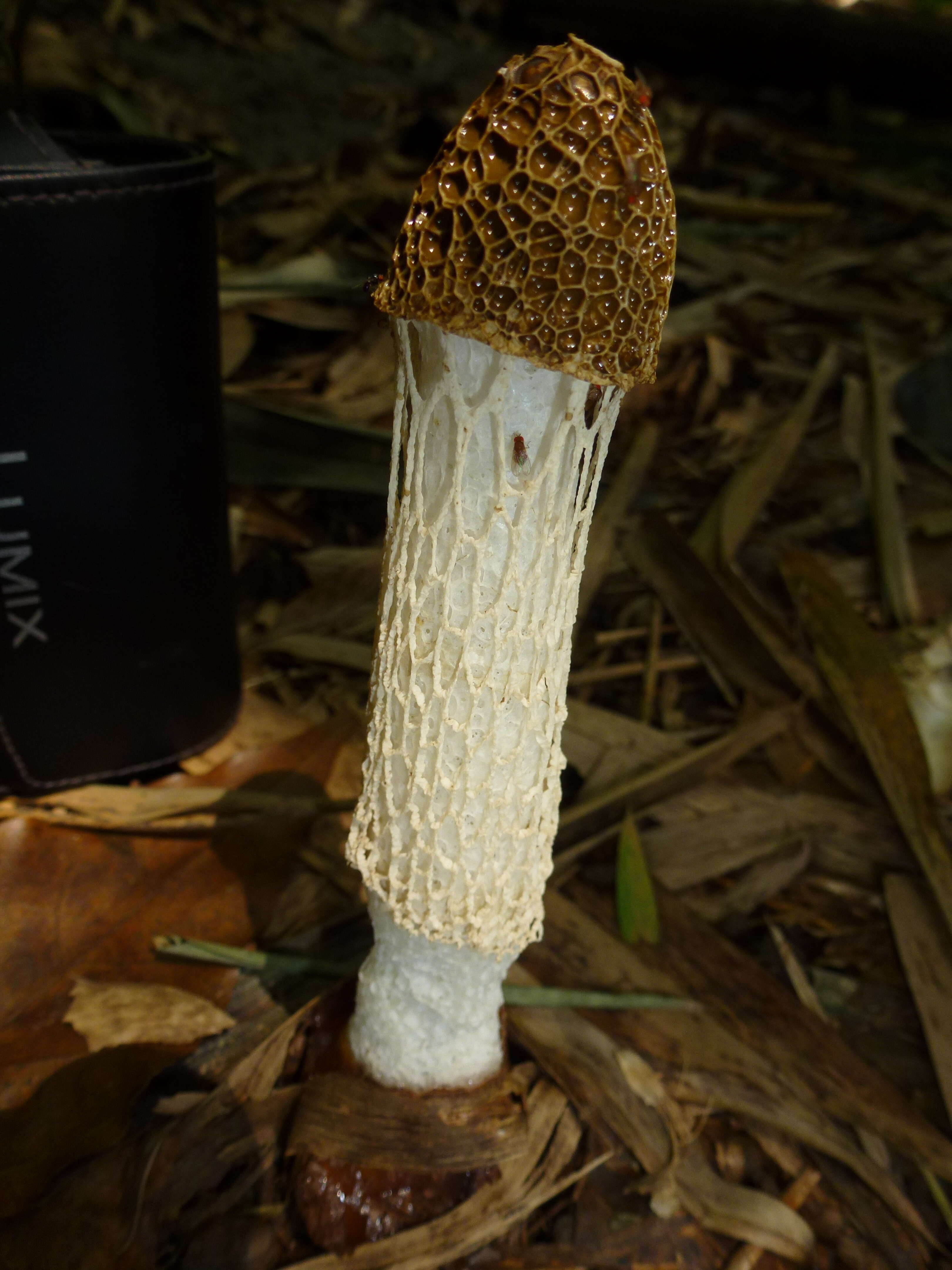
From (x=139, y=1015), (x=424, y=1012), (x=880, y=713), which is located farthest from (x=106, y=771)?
(x=880, y=713)

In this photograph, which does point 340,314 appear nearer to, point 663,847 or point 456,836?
point 663,847

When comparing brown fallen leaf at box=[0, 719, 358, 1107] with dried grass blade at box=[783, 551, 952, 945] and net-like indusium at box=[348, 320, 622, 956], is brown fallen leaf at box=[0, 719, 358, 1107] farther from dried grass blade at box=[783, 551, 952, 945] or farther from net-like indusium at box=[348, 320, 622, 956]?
dried grass blade at box=[783, 551, 952, 945]

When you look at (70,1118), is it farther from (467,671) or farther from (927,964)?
(927,964)

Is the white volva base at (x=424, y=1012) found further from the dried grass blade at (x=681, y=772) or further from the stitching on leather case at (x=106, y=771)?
the stitching on leather case at (x=106, y=771)

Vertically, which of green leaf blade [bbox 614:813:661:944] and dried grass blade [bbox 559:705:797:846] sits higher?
dried grass blade [bbox 559:705:797:846]

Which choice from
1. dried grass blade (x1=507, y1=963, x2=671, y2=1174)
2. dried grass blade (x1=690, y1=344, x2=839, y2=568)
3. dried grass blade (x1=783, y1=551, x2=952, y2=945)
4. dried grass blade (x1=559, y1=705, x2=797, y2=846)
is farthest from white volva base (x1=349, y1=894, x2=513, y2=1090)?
dried grass blade (x1=690, y1=344, x2=839, y2=568)

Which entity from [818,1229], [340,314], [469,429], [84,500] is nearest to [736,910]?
[818,1229]
